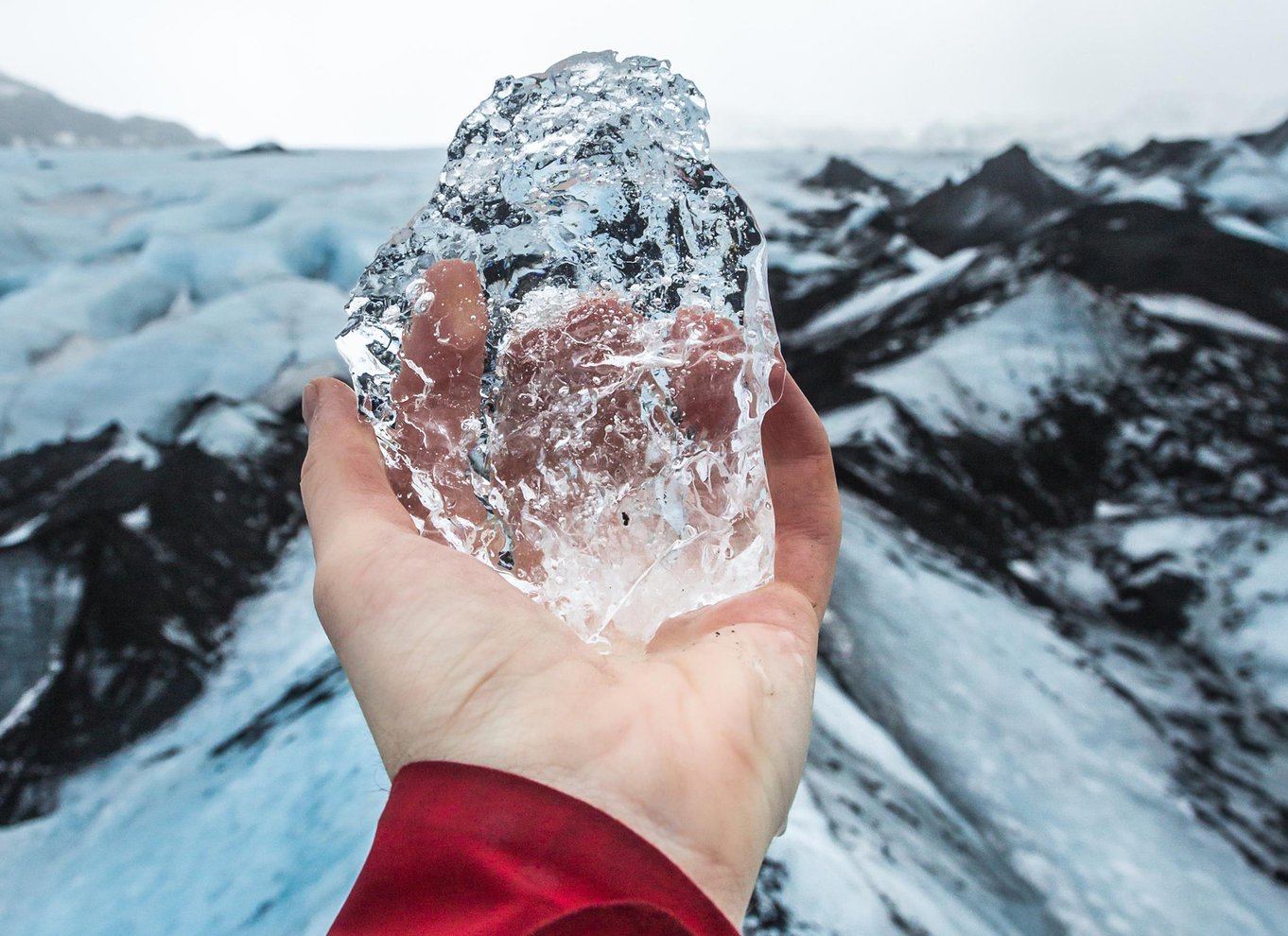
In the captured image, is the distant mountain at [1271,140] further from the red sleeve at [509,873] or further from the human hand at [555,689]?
the red sleeve at [509,873]

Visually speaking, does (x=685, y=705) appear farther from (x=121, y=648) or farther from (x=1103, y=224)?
(x=1103, y=224)

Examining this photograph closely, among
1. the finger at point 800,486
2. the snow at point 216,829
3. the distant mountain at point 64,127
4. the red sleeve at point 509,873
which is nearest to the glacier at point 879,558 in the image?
the snow at point 216,829

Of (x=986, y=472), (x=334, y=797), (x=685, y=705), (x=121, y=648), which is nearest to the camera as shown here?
(x=685, y=705)

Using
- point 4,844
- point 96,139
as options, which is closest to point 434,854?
point 4,844

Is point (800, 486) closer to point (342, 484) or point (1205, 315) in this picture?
point (342, 484)

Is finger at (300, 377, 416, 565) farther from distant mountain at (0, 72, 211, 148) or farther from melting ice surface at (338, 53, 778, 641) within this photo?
distant mountain at (0, 72, 211, 148)

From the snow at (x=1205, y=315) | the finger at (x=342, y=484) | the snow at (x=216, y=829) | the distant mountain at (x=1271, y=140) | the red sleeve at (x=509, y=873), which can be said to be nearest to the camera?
the red sleeve at (x=509, y=873)

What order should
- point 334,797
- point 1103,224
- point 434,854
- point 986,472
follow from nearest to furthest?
1. point 434,854
2. point 334,797
3. point 986,472
4. point 1103,224
